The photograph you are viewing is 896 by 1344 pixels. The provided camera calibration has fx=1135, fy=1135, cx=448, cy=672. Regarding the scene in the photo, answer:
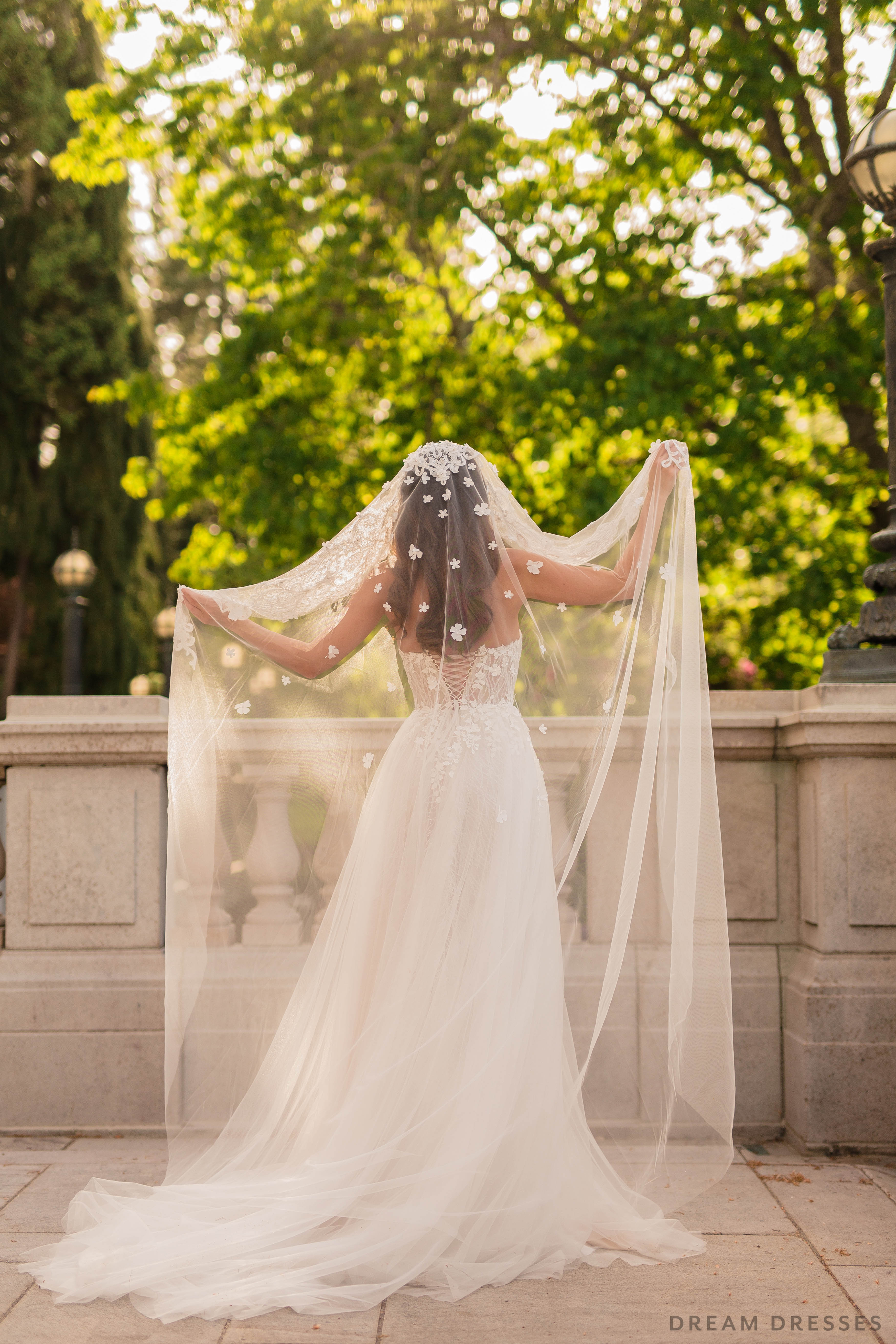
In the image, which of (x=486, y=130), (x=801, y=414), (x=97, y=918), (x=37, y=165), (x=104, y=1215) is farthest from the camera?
(x=37, y=165)

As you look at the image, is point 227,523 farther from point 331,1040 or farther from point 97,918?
point 331,1040

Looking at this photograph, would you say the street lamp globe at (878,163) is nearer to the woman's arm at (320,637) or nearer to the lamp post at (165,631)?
the woman's arm at (320,637)

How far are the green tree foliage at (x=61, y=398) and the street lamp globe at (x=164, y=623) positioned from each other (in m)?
0.38

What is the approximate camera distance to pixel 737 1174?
404 cm

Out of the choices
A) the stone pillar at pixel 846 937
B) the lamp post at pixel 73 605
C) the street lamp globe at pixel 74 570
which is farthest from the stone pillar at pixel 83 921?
the street lamp globe at pixel 74 570

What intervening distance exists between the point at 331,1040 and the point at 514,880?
784 millimetres

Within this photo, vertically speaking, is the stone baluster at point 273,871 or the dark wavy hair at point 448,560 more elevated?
the dark wavy hair at point 448,560

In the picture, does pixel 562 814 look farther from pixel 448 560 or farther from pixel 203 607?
pixel 203 607

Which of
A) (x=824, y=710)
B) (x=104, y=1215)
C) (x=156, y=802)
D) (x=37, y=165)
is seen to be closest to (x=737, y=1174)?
(x=824, y=710)

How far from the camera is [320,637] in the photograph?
388 centimetres

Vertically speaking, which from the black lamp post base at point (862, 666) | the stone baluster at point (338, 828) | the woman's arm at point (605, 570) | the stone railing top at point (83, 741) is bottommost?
the stone baluster at point (338, 828)

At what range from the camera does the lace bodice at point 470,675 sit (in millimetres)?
3656

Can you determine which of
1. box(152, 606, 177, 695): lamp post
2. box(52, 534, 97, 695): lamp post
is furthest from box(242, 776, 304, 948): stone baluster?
box(152, 606, 177, 695): lamp post

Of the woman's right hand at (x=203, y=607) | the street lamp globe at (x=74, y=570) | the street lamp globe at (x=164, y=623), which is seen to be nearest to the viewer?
the woman's right hand at (x=203, y=607)
